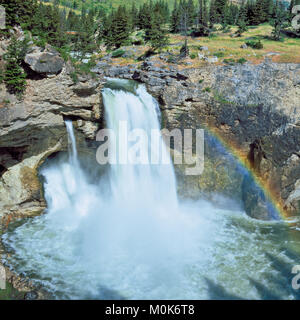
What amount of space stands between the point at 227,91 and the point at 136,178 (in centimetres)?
1313

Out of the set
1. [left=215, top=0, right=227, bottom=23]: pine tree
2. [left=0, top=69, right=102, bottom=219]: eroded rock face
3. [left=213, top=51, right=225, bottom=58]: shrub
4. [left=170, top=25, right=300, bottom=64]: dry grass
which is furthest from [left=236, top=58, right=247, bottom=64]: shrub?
[left=215, top=0, right=227, bottom=23]: pine tree

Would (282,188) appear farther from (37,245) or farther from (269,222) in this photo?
(37,245)

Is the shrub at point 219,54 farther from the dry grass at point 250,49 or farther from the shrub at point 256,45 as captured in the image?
the shrub at point 256,45

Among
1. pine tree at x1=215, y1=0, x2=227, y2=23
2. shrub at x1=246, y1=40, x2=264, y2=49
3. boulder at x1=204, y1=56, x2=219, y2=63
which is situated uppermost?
pine tree at x1=215, y1=0, x2=227, y2=23

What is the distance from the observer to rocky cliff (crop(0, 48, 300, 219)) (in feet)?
72.8

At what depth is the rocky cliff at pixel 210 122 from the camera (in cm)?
2220

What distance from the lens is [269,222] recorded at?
24672 mm

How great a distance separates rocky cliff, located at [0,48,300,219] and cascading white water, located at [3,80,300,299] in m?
1.37

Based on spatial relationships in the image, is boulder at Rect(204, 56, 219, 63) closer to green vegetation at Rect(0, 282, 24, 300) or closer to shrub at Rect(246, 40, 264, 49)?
shrub at Rect(246, 40, 264, 49)

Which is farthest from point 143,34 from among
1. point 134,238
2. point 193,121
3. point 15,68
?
point 134,238

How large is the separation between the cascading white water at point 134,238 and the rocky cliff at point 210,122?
54.0 inches

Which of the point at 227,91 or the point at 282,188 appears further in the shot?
the point at 227,91

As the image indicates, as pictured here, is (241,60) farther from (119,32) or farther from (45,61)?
(119,32)
